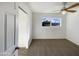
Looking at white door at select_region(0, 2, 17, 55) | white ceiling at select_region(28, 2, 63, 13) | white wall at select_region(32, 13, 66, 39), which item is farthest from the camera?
white wall at select_region(32, 13, 66, 39)

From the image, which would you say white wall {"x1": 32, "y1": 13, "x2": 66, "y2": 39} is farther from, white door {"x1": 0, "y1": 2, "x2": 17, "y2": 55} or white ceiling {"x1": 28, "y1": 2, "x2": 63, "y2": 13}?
white door {"x1": 0, "y1": 2, "x2": 17, "y2": 55}

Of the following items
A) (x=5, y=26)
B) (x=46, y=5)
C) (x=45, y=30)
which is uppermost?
(x=46, y=5)

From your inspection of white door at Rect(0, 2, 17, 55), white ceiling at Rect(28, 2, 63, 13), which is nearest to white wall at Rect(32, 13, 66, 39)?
white ceiling at Rect(28, 2, 63, 13)

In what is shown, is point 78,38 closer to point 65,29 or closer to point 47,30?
point 65,29

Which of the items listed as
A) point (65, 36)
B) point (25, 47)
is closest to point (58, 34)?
point (65, 36)

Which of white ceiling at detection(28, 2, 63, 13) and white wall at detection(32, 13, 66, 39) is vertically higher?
white ceiling at detection(28, 2, 63, 13)

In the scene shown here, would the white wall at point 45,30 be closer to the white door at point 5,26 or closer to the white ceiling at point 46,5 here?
the white ceiling at point 46,5

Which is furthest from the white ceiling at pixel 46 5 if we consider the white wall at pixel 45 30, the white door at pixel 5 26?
the white door at pixel 5 26

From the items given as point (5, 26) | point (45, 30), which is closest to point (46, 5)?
point (45, 30)

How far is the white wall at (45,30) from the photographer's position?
8312mm

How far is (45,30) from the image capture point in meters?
8.54

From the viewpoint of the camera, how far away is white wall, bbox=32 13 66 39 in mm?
8312

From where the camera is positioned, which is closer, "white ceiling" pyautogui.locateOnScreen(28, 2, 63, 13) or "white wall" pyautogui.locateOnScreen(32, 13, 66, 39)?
"white ceiling" pyautogui.locateOnScreen(28, 2, 63, 13)

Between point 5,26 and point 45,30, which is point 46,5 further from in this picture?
point 5,26
